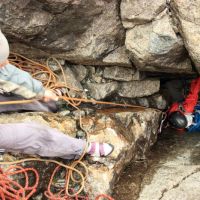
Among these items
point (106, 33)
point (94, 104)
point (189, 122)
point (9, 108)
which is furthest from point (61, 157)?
point (189, 122)

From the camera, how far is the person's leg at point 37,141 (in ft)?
13.3

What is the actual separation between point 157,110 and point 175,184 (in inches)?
60.8

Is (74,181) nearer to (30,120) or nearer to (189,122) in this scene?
(30,120)

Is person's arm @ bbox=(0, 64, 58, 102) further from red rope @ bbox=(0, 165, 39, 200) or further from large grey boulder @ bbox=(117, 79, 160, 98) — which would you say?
large grey boulder @ bbox=(117, 79, 160, 98)

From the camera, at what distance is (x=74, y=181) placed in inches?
176

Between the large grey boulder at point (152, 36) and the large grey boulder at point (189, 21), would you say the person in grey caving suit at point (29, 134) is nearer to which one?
the large grey boulder at point (152, 36)

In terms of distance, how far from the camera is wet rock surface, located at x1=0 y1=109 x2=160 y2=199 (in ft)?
14.6

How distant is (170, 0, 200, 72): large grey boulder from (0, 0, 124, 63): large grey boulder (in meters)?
0.75

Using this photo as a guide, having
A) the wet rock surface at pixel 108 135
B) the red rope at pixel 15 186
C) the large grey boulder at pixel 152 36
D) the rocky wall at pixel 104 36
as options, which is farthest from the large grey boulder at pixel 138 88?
the red rope at pixel 15 186

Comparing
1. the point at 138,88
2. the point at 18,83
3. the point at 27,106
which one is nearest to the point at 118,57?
the point at 138,88

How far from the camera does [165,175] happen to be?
4750 mm

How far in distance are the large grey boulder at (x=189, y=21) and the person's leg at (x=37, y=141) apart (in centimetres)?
154

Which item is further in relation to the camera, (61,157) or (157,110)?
(157,110)

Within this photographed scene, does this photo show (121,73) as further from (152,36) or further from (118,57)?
(152,36)
